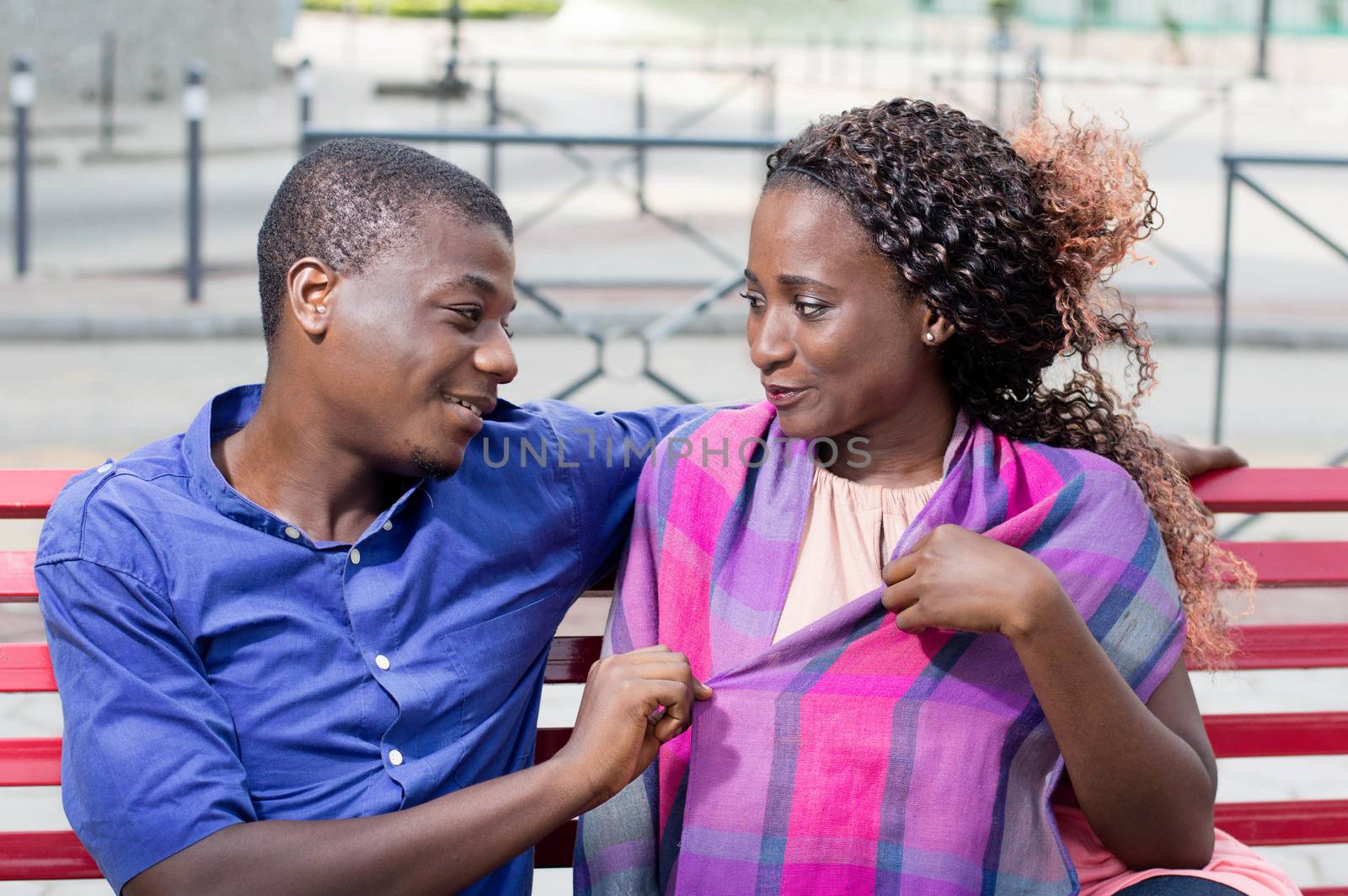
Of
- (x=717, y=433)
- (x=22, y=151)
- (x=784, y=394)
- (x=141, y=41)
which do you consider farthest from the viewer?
(x=141, y=41)

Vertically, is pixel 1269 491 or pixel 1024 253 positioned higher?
pixel 1024 253

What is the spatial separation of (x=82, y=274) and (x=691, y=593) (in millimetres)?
9859

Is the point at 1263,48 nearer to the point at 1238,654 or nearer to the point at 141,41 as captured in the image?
the point at 141,41

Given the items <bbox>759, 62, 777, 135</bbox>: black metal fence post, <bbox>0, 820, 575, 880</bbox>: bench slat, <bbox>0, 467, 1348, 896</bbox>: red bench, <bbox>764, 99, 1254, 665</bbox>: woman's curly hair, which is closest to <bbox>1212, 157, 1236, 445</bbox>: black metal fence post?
<bbox>0, 467, 1348, 896</bbox>: red bench

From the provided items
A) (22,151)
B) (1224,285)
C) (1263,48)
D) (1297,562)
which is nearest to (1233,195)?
(1224,285)

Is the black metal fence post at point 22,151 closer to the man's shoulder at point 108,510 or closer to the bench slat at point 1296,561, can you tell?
the bench slat at point 1296,561

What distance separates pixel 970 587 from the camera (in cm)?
219

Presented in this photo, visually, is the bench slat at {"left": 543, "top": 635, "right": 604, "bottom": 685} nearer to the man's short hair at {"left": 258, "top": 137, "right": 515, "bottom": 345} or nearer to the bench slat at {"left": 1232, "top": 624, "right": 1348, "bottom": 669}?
the man's short hair at {"left": 258, "top": 137, "right": 515, "bottom": 345}

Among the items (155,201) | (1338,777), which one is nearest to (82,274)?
(155,201)

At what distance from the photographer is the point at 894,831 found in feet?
7.57

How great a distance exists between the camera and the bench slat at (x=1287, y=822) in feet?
9.55

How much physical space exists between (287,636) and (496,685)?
33 cm

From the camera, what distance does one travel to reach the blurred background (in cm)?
636

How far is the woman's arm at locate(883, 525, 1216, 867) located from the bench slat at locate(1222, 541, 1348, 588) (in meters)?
0.73
